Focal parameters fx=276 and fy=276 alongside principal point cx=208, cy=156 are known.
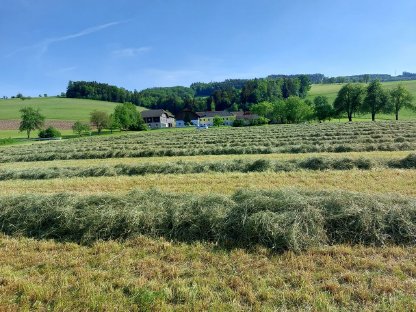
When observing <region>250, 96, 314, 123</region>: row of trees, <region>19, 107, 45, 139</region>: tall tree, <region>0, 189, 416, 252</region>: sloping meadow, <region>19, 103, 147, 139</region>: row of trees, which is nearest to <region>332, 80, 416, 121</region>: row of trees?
<region>250, 96, 314, 123</region>: row of trees

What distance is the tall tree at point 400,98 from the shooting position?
6881 centimetres

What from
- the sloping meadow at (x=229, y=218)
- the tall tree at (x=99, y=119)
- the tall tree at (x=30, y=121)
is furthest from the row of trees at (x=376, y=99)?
the tall tree at (x=30, y=121)

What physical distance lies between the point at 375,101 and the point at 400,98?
664cm

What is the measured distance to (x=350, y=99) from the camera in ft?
241

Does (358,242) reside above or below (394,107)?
below

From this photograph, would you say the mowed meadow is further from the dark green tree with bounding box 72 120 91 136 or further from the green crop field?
the green crop field

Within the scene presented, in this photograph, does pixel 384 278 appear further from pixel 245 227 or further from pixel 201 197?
pixel 201 197

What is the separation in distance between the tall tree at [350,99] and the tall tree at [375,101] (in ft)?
6.60

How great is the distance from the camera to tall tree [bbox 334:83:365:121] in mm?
72375

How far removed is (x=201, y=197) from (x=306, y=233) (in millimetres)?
2810

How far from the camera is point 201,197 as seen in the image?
7.30 metres

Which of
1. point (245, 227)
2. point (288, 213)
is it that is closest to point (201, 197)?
point (245, 227)

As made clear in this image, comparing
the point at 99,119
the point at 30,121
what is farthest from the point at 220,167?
the point at 30,121

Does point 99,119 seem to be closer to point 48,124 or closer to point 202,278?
point 48,124
